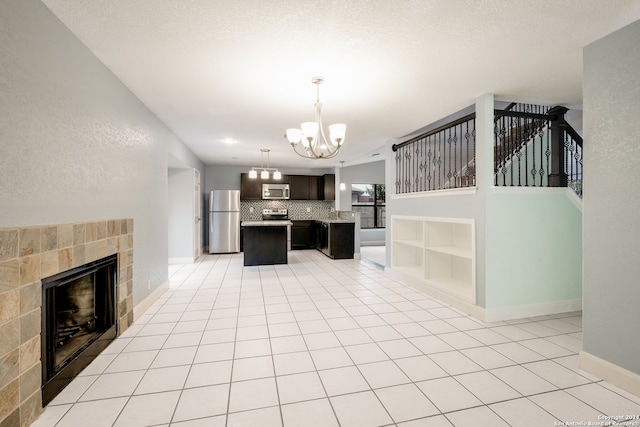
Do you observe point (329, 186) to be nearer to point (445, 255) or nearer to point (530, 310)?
point (445, 255)

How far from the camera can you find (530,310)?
10.9 feet

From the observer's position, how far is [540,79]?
2.87 meters

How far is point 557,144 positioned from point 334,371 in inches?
152

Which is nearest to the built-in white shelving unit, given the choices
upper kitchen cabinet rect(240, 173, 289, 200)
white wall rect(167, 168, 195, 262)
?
white wall rect(167, 168, 195, 262)

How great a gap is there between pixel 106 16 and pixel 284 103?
1.89m

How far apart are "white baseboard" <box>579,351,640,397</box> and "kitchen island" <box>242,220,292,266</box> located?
485 cm

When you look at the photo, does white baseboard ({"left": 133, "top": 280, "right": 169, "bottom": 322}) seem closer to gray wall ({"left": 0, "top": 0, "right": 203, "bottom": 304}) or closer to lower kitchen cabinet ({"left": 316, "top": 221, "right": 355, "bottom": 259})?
gray wall ({"left": 0, "top": 0, "right": 203, "bottom": 304})

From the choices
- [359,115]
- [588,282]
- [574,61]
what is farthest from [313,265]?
[574,61]

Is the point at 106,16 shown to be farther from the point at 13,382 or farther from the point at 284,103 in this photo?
the point at 13,382

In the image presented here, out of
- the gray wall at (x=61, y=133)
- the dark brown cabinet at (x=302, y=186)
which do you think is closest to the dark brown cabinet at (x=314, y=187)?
the dark brown cabinet at (x=302, y=186)

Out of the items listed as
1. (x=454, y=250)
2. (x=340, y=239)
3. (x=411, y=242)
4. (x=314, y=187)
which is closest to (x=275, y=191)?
(x=314, y=187)

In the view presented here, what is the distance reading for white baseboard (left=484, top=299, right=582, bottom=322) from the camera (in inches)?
125

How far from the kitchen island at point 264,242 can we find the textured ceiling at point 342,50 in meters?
2.82

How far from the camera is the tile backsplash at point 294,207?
890 cm
